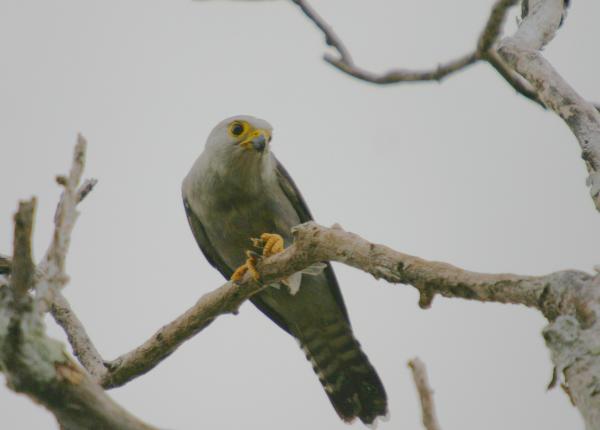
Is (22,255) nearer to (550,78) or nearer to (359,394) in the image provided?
(550,78)

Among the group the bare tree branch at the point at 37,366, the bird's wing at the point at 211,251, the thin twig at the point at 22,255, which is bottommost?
the bare tree branch at the point at 37,366

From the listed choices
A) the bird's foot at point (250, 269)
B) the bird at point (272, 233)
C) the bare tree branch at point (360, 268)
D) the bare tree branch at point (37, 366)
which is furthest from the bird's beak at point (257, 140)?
the bare tree branch at point (37, 366)

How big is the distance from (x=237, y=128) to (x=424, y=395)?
11.1 ft

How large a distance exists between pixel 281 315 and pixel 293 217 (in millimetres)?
906

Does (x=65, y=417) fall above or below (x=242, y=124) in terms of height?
below

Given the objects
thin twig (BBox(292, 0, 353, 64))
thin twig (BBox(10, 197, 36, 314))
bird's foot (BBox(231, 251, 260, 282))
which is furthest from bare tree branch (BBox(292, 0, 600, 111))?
thin twig (BBox(10, 197, 36, 314))

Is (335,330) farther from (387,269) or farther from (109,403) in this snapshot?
(109,403)

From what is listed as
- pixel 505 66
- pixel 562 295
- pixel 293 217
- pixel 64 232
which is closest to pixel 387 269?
pixel 562 295

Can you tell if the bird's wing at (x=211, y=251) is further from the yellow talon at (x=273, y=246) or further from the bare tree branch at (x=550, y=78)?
the bare tree branch at (x=550, y=78)

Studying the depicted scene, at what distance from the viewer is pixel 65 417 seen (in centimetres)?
166

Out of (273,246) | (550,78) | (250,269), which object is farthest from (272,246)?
(550,78)

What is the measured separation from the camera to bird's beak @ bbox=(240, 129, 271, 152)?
493cm

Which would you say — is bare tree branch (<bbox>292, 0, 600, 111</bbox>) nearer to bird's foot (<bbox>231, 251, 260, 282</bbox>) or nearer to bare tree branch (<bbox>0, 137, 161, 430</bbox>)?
bird's foot (<bbox>231, 251, 260, 282</bbox>)

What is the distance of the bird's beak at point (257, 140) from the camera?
4934 mm
